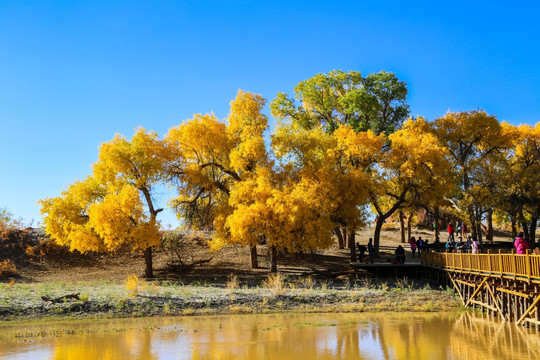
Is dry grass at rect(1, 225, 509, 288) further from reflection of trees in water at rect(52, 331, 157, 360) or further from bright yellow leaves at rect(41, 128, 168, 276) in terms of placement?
reflection of trees in water at rect(52, 331, 157, 360)

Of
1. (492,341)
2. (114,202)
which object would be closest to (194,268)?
(114,202)

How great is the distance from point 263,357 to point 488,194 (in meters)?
28.0

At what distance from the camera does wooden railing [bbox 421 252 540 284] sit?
60.6ft

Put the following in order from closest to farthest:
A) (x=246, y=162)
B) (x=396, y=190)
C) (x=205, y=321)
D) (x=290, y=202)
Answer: (x=205, y=321)
(x=290, y=202)
(x=246, y=162)
(x=396, y=190)

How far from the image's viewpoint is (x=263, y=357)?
52.3 feet

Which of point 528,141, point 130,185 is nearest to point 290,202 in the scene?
point 130,185

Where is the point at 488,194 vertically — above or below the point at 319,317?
above

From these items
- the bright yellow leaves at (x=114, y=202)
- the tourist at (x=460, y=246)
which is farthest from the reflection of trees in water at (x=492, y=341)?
the bright yellow leaves at (x=114, y=202)

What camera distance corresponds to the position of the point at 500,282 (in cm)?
2269

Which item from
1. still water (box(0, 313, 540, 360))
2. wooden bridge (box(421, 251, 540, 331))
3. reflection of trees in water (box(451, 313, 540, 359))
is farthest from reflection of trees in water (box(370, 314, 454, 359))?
wooden bridge (box(421, 251, 540, 331))

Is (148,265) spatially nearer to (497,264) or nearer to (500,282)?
(500,282)

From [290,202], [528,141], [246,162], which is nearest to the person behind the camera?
[290,202]

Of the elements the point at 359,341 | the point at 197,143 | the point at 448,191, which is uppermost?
the point at 197,143

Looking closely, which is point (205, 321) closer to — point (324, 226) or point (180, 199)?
point (324, 226)
